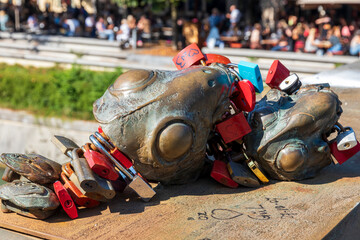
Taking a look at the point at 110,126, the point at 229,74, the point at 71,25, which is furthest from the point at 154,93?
the point at 71,25

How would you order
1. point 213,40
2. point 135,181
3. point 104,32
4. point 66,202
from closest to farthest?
point 66,202, point 135,181, point 213,40, point 104,32

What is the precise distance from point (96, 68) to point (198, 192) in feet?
27.9

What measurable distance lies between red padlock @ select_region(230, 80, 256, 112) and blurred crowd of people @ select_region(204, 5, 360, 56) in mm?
10155

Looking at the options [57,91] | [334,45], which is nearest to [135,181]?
[57,91]

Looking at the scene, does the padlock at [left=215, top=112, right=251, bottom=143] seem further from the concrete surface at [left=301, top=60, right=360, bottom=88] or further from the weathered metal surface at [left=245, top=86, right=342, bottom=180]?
the concrete surface at [left=301, top=60, right=360, bottom=88]

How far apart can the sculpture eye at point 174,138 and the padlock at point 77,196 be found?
0.55m

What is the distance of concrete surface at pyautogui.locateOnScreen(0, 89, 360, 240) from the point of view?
2688 millimetres

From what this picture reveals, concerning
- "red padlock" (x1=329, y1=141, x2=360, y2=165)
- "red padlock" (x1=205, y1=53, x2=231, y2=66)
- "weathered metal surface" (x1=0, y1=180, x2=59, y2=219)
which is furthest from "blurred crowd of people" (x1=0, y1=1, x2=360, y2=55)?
Answer: "weathered metal surface" (x1=0, y1=180, x2=59, y2=219)

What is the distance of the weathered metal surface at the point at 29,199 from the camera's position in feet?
8.97

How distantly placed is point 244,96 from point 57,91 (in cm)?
707

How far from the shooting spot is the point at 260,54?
36.5 ft

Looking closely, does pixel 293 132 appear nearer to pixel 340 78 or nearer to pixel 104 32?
pixel 340 78

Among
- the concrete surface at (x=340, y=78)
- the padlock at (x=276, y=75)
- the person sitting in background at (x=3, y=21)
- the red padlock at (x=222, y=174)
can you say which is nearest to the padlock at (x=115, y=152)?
the red padlock at (x=222, y=174)

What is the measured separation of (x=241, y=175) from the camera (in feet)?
10.6
